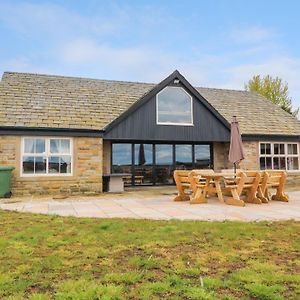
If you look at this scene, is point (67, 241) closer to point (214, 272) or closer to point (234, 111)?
point (214, 272)

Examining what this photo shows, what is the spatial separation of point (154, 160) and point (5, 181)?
7.27 m

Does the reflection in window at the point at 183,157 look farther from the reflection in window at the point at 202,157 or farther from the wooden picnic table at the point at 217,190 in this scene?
the wooden picnic table at the point at 217,190

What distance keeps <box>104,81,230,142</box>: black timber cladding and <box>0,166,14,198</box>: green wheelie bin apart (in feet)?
13.9

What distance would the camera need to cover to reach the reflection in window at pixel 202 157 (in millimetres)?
17109

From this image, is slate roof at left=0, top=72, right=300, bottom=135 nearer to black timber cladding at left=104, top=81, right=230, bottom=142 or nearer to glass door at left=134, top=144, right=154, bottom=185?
black timber cladding at left=104, top=81, right=230, bottom=142

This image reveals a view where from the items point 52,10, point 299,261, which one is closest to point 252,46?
point 52,10

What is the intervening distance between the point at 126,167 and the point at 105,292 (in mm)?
12723

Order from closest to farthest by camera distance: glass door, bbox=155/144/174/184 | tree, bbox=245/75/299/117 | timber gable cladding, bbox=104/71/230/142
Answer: timber gable cladding, bbox=104/71/230/142 → glass door, bbox=155/144/174/184 → tree, bbox=245/75/299/117

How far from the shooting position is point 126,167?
15859 millimetres

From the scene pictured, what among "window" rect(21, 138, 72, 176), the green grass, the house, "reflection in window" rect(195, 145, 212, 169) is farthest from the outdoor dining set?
"reflection in window" rect(195, 145, 212, 169)

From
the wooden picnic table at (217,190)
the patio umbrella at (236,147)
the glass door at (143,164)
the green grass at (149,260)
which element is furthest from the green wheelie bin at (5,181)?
the patio umbrella at (236,147)

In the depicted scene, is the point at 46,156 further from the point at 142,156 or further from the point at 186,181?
the point at 186,181

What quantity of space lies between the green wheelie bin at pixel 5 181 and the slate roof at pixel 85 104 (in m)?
1.98

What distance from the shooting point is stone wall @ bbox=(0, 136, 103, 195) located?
12672 millimetres
